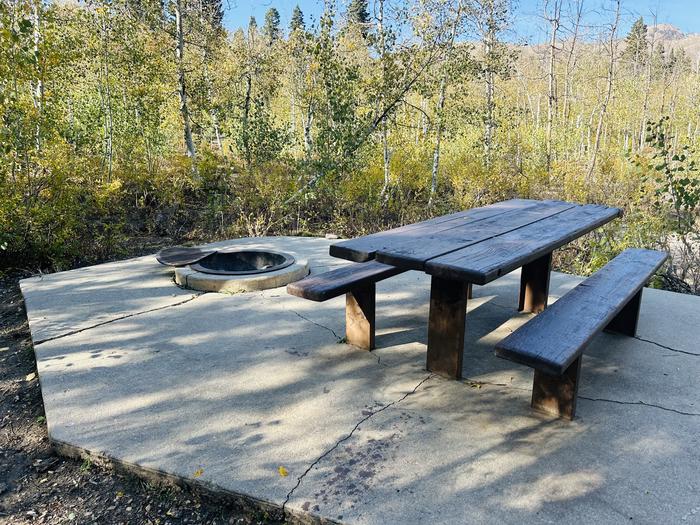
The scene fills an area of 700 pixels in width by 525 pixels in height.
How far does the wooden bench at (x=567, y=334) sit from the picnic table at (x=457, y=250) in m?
0.27

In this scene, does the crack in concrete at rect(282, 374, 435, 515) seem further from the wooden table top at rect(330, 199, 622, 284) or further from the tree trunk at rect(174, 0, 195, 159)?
the tree trunk at rect(174, 0, 195, 159)

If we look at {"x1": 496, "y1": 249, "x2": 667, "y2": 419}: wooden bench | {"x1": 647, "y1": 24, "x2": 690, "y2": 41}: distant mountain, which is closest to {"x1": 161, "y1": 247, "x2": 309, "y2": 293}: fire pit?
{"x1": 496, "y1": 249, "x2": 667, "y2": 419}: wooden bench

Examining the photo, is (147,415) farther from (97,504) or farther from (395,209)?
(395,209)

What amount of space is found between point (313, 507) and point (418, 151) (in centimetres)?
919

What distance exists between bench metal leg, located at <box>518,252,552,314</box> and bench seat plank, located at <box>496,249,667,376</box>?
1.44 feet

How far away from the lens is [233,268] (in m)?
4.77

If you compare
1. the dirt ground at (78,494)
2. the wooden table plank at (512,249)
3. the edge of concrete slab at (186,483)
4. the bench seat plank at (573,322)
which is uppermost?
the wooden table plank at (512,249)

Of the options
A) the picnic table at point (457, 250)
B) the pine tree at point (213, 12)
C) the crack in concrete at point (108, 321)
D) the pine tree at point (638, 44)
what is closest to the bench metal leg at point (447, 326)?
the picnic table at point (457, 250)

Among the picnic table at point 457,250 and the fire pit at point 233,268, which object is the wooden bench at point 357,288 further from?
the fire pit at point 233,268

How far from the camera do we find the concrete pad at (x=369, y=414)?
1837 millimetres

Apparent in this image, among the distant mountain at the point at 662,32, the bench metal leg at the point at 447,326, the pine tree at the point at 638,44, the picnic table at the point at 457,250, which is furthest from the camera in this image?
the pine tree at the point at 638,44

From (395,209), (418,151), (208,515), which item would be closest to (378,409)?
(208,515)

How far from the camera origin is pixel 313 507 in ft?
5.80

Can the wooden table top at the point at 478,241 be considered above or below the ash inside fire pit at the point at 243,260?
above
